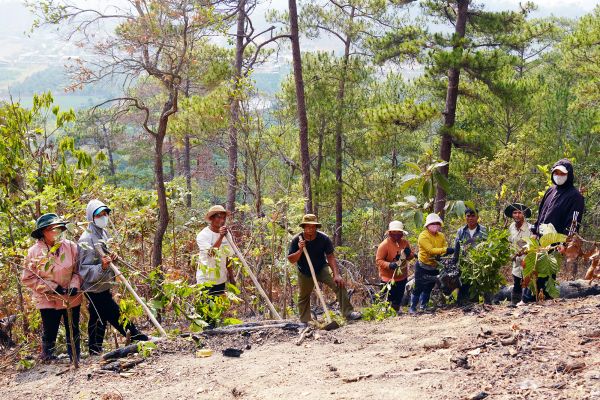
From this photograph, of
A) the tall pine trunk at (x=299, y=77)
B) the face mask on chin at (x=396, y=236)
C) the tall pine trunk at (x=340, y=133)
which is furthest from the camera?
the tall pine trunk at (x=340, y=133)

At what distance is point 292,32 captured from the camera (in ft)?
37.1

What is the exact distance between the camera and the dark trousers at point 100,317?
525 cm

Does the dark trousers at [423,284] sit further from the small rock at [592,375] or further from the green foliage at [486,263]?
the small rock at [592,375]

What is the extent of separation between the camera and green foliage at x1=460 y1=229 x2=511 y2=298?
5.63 m

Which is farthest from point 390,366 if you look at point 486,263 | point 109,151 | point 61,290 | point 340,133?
point 109,151

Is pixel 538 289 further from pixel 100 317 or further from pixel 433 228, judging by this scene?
pixel 100 317

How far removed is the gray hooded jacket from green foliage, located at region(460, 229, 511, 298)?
3.51 meters

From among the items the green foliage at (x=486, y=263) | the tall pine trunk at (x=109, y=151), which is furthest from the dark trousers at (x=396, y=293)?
the tall pine trunk at (x=109, y=151)

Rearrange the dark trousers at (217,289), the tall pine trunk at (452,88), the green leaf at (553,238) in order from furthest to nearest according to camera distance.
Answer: the tall pine trunk at (452,88), the dark trousers at (217,289), the green leaf at (553,238)

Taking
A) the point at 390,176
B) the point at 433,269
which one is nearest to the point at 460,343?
the point at 433,269

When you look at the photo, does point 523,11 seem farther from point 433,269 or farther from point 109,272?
point 109,272

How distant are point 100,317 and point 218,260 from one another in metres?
1.21

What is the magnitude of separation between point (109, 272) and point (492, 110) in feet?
57.3

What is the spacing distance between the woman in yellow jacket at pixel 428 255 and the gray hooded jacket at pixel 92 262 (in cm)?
320
